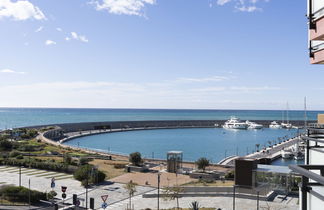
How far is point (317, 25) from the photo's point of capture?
6844 mm

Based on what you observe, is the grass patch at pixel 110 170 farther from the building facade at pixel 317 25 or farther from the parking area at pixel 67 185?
the building facade at pixel 317 25

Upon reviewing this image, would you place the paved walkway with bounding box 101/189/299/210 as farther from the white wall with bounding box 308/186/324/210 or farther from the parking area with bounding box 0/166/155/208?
the white wall with bounding box 308/186/324/210

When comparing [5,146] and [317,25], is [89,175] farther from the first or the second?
[317,25]

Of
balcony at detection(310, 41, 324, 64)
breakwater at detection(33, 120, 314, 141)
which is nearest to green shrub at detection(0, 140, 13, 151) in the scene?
breakwater at detection(33, 120, 314, 141)

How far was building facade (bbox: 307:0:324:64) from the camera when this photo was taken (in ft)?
22.0

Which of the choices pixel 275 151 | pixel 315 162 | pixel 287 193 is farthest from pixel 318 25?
pixel 275 151

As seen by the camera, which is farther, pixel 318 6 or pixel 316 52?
pixel 316 52

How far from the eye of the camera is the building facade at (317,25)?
6.69 meters

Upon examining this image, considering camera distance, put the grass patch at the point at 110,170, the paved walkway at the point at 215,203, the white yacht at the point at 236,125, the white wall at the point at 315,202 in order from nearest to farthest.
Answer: the white wall at the point at 315,202 → the paved walkway at the point at 215,203 → the grass patch at the point at 110,170 → the white yacht at the point at 236,125

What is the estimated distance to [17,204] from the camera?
2528 cm

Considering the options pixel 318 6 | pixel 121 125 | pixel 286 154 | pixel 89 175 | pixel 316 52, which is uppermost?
pixel 318 6

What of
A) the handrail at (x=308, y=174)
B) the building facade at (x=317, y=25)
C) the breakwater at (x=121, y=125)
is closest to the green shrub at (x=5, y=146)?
the breakwater at (x=121, y=125)

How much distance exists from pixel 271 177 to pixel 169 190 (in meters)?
9.79

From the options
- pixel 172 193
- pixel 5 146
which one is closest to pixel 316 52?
pixel 172 193
